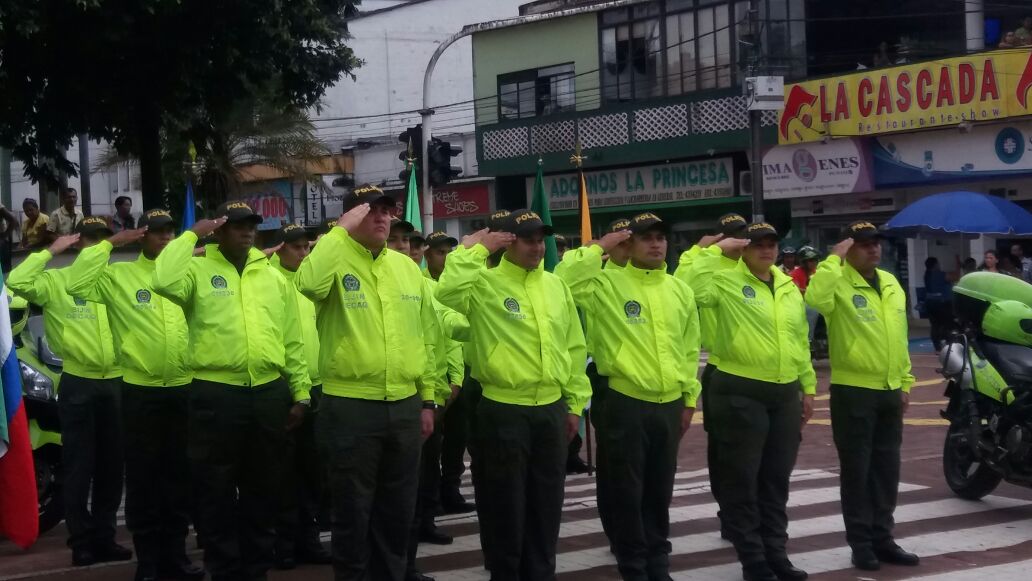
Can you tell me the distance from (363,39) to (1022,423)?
126 feet

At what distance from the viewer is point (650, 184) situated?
1309 inches

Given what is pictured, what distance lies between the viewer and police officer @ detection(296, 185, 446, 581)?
6.45 meters

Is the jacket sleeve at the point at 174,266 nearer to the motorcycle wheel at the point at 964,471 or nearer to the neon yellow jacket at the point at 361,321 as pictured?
the neon yellow jacket at the point at 361,321

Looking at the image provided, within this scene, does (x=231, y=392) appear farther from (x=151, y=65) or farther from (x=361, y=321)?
(x=151, y=65)

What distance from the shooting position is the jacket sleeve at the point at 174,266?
7.08 meters

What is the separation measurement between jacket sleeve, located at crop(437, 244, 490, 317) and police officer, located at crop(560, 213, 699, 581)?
2.66 ft

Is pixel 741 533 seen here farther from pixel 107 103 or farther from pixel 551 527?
pixel 107 103

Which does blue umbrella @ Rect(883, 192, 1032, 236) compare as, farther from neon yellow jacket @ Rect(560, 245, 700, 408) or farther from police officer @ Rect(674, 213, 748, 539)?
neon yellow jacket @ Rect(560, 245, 700, 408)

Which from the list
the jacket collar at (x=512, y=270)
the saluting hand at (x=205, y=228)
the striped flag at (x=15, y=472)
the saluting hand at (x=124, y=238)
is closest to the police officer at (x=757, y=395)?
the jacket collar at (x=512, y=270)

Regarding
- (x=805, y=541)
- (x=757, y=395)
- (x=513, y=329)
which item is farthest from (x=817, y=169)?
(x=513, y=329)

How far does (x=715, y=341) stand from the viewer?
8.30 meters

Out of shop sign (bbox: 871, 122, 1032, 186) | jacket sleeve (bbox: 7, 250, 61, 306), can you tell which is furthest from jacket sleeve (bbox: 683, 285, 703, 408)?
shop sign (bbox: 871, 122, 1032, 186)

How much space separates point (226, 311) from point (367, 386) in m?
1.26

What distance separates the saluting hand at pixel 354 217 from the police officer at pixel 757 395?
2.61 meters
